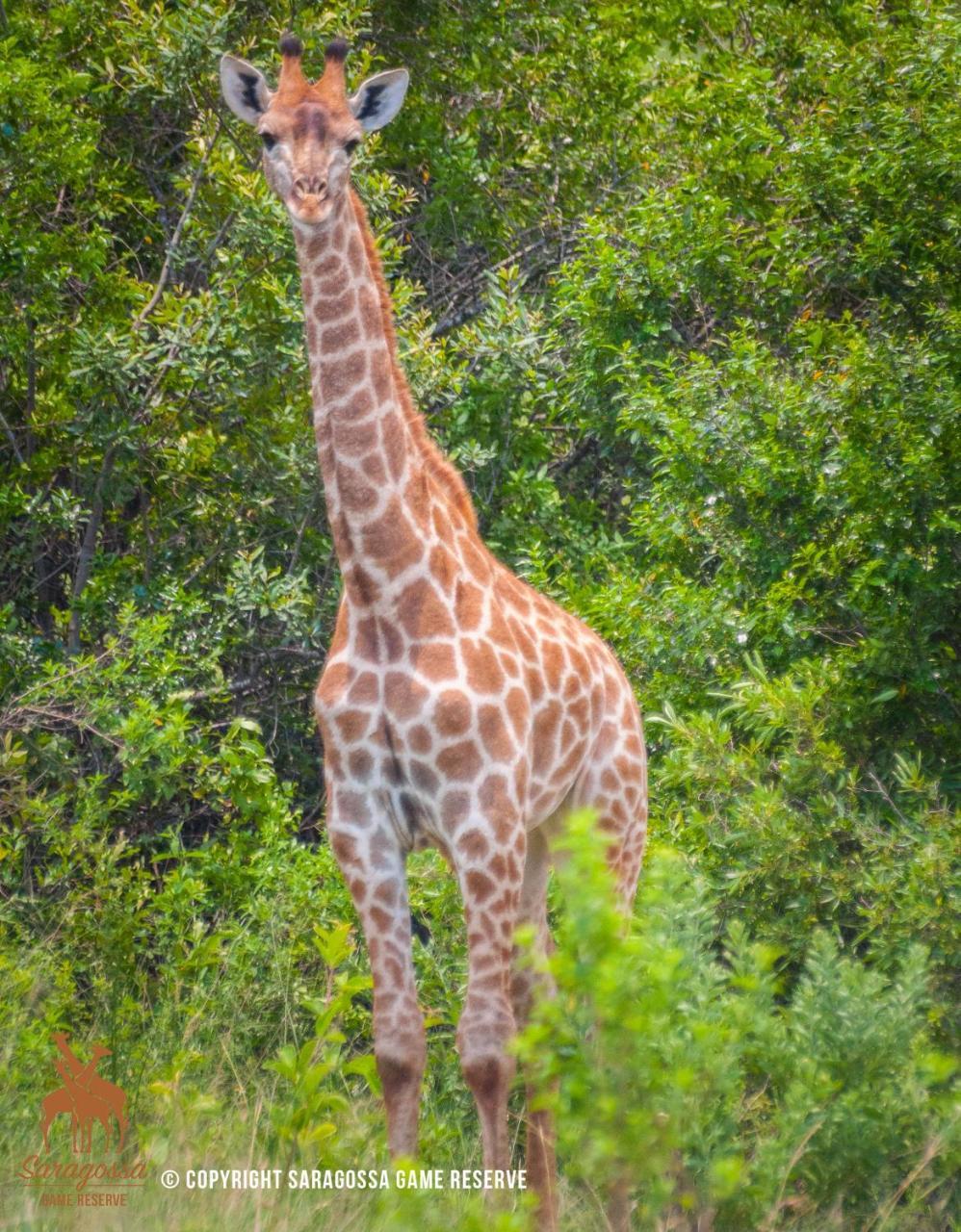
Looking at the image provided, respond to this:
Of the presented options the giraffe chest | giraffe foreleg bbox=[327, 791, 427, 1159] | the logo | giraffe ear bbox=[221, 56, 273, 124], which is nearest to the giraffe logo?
the logo

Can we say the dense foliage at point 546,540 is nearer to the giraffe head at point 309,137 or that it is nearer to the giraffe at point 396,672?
the giraffe at point 396,672

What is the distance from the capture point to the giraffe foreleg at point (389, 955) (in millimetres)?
5109

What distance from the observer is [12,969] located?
672 centimetres

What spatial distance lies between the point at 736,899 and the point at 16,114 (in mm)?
5215

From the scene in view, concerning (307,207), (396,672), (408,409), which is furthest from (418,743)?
(307,207)

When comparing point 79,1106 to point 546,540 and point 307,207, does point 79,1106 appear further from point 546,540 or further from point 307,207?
point 546,540

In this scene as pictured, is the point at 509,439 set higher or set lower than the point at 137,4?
lower

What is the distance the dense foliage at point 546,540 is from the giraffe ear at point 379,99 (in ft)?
7.35

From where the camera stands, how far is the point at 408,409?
18.7 feet

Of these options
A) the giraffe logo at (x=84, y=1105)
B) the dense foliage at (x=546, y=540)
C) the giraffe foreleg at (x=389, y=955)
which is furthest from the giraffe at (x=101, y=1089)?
the giraffe foreleg at (x=389, y=955)

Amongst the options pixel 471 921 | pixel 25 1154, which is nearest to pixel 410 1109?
pixel 471 921

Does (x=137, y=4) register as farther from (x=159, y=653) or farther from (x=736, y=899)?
(x=736, y=899)

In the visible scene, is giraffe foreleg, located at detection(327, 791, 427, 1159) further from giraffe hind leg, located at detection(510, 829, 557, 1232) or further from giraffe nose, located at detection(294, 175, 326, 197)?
giraffe nose, located at detection(294, 175, 326, 197)

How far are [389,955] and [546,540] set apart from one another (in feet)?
15.6
